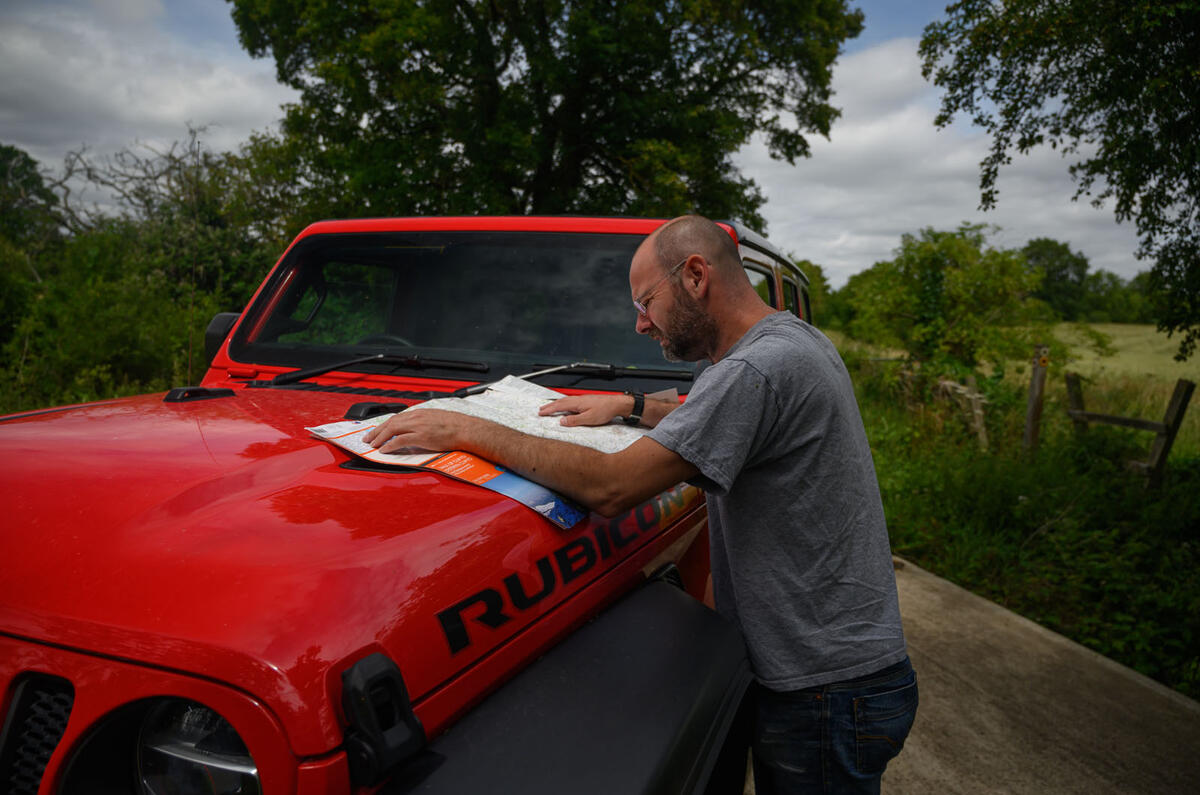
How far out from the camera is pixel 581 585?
1.51 m

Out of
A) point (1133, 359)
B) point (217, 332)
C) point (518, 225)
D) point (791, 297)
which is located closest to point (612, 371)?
point (518, 225)

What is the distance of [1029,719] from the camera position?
12.2 ft

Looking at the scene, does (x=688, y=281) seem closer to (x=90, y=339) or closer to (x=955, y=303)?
(x=90, y=339)

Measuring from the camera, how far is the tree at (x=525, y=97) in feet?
44.9

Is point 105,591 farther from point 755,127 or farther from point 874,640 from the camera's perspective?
point 755,127

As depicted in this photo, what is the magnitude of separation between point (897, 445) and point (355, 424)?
330 inches

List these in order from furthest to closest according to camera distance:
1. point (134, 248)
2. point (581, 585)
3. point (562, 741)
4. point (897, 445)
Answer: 1. point (134, 248)
2. point (897, 445)
3. point (581, 585)
4. point (562, 741)

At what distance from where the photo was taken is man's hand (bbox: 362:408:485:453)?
159 cm

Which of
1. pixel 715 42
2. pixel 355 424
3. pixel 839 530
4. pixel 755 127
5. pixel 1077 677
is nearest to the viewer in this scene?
pixel 839 530

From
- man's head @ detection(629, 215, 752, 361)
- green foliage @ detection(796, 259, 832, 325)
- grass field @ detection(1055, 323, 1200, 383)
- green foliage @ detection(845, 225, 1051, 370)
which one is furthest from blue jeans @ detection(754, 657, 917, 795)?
green foliage @ detection(796, 259, 832, 325)

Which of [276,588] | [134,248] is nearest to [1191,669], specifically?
[276,588]

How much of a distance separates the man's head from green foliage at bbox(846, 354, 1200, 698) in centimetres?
443

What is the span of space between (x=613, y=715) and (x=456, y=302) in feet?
5.99

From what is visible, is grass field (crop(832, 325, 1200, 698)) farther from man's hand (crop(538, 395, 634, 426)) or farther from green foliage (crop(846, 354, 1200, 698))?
man's hand (crop(538, 395, 634, 426))
